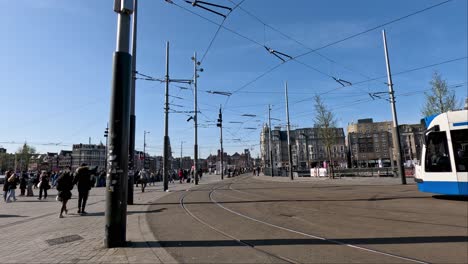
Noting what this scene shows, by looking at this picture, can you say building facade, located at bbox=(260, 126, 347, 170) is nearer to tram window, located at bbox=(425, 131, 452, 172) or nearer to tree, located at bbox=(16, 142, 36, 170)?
tree, located at bbox=(16, 142, 36, 170)

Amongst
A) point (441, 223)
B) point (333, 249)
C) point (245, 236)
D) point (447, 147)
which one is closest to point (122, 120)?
point (245, 236)

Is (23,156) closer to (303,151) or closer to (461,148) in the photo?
(303,151)

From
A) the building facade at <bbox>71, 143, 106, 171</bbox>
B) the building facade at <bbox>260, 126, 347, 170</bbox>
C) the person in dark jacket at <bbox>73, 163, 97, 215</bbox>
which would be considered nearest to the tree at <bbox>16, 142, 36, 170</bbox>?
the building facade at <bbox>71, 143, 106, 171</bbox>

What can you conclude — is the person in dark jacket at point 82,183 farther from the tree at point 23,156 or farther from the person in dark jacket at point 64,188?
the tree at point 23,156

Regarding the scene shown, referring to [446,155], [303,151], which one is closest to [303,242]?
[446,155]

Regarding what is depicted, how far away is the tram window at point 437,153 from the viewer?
504 inches

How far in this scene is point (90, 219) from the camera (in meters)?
10.9

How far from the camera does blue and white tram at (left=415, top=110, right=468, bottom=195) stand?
1235 cm

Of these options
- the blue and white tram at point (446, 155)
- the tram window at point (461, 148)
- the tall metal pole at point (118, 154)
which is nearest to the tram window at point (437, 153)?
the blue and white tram at point (446, 155)

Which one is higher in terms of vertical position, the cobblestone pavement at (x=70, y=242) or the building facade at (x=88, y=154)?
the building facade at (x=88, y=154)

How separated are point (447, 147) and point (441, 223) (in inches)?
227

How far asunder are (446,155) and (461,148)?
0.58 m

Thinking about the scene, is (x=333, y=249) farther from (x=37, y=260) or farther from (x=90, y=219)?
(x=90, y=219)

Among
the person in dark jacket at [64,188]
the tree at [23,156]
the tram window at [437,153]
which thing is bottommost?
the person in dark jacket at [64,188]
